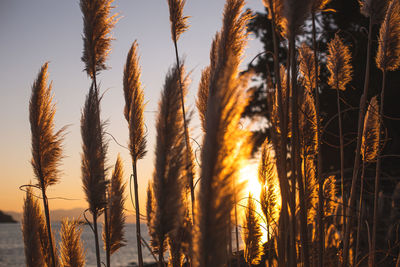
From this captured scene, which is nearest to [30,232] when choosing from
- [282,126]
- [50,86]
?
[50,86]

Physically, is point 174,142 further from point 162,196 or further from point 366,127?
point 366,127

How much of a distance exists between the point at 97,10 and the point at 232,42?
137 centimetres

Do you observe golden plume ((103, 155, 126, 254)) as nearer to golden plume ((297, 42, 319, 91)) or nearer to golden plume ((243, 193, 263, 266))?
golden plume ((243, 193, 263, 266))

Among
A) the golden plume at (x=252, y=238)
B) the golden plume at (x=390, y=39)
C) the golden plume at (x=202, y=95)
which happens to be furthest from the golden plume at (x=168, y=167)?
the golden plume at (x=390, y=39)

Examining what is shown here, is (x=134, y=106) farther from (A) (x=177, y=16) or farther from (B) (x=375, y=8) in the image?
(B) (x=375, y=8)

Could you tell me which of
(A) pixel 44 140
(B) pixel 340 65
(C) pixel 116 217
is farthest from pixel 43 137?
(B) pixel 340 65

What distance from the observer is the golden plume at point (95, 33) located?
2982 millimetres

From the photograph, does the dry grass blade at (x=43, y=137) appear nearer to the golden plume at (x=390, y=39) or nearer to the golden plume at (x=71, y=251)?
the golden plume at (x=71, y=251)

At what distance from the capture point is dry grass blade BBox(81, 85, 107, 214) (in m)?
2.53

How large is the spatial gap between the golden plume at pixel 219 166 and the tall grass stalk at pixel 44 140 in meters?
1.95

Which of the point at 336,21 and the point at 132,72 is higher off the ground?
the point at 336,21

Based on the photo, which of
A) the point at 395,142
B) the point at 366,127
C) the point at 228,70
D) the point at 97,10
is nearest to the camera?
the point at 228,70

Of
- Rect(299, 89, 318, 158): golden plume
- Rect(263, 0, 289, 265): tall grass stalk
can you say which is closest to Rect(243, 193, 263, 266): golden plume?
Rect(299, 89, 318, 158): golden plume

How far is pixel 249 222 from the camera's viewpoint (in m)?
2.78
